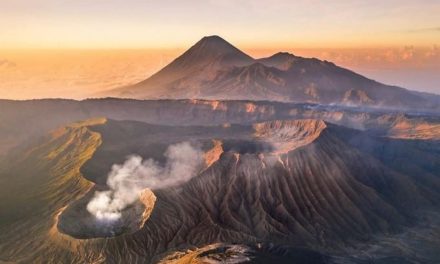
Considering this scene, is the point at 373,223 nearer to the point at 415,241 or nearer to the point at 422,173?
the point at 415,241

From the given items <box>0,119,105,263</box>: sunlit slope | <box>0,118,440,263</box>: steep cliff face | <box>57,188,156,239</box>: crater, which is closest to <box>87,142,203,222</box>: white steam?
<box>57,188,156,239</box>: crater

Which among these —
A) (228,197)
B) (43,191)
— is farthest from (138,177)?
(43,191)

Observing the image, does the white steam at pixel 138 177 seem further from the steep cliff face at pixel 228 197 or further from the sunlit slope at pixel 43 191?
the sunlit slope at pixel 43 191

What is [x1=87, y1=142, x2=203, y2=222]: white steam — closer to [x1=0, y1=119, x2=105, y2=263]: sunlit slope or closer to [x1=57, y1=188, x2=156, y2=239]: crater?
[x1=57, y1=188, x2=156, y2=239]: crater

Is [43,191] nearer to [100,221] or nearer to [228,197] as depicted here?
[100,221]

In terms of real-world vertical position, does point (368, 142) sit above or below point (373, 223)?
above

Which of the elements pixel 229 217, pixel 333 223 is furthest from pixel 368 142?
pixel 229 217

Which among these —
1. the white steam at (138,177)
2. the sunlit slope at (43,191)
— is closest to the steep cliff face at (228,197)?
the sunlit slope at (43,191)
